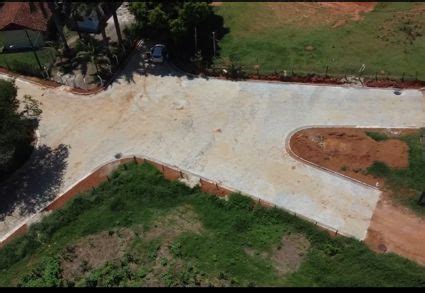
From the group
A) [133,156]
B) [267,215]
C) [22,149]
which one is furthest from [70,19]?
[267,215]

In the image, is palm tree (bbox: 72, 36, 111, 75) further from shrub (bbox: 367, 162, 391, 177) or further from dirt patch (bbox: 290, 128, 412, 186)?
shrub (bbox: 367, 162, 391, 177)

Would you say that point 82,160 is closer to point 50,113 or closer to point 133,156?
point 133,156

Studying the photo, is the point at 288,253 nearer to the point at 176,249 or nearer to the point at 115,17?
the point at 176,249

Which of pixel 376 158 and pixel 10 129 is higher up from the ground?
pixel 10 129

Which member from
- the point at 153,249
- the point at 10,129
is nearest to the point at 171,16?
the point at 10,129

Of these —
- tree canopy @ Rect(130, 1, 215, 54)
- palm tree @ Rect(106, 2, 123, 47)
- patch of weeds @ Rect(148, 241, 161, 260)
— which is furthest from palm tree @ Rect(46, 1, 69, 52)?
patch of weeds @ Rect(148, 241, 161, 260)

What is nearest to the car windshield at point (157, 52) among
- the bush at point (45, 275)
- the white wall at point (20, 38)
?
the white wall at point (20, 38)
